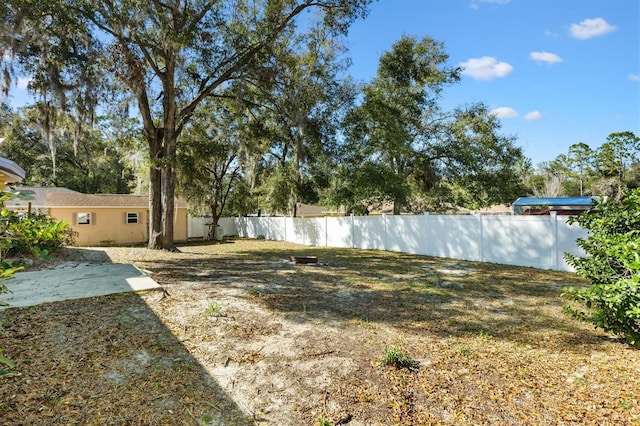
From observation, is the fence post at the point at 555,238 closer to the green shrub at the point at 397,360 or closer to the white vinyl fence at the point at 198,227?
the green shrub at the point at 397,360

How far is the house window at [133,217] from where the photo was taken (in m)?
17.9

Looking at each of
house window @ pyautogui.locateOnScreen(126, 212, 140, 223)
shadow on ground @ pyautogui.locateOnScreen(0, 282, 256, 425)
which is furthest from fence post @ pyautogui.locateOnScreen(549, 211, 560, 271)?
house window @ pyautogui.locateOnScreen(126, 212, 140, 223)

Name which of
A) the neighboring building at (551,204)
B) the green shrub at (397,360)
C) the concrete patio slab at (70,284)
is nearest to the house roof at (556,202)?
the neighboring building at (551,204)

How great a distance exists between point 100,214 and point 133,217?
5.04 feet

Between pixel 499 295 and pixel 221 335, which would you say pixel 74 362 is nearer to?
pixel 221 335

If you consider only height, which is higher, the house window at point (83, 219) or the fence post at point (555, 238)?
the house window at point (83, 219)

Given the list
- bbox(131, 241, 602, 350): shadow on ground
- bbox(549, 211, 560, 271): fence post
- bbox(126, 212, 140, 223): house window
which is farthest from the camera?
bbox(126, 212, 140, 223): house window

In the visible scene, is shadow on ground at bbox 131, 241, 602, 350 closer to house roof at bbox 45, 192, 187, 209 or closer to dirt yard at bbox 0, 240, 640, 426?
dirt yard at bbox 0, 240, 640, 426

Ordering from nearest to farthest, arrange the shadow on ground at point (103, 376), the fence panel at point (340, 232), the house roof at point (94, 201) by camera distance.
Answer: the shadow on ground at point (103, 376) < the fence panel at point (340, 232) < the house roof at point (94, 201)

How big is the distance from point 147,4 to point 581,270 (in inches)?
425

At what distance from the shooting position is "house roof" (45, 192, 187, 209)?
1586 cm

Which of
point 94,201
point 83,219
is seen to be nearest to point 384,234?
point 94,201

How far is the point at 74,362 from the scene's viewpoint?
311 cm

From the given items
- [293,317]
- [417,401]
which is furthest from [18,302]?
[417,401]
